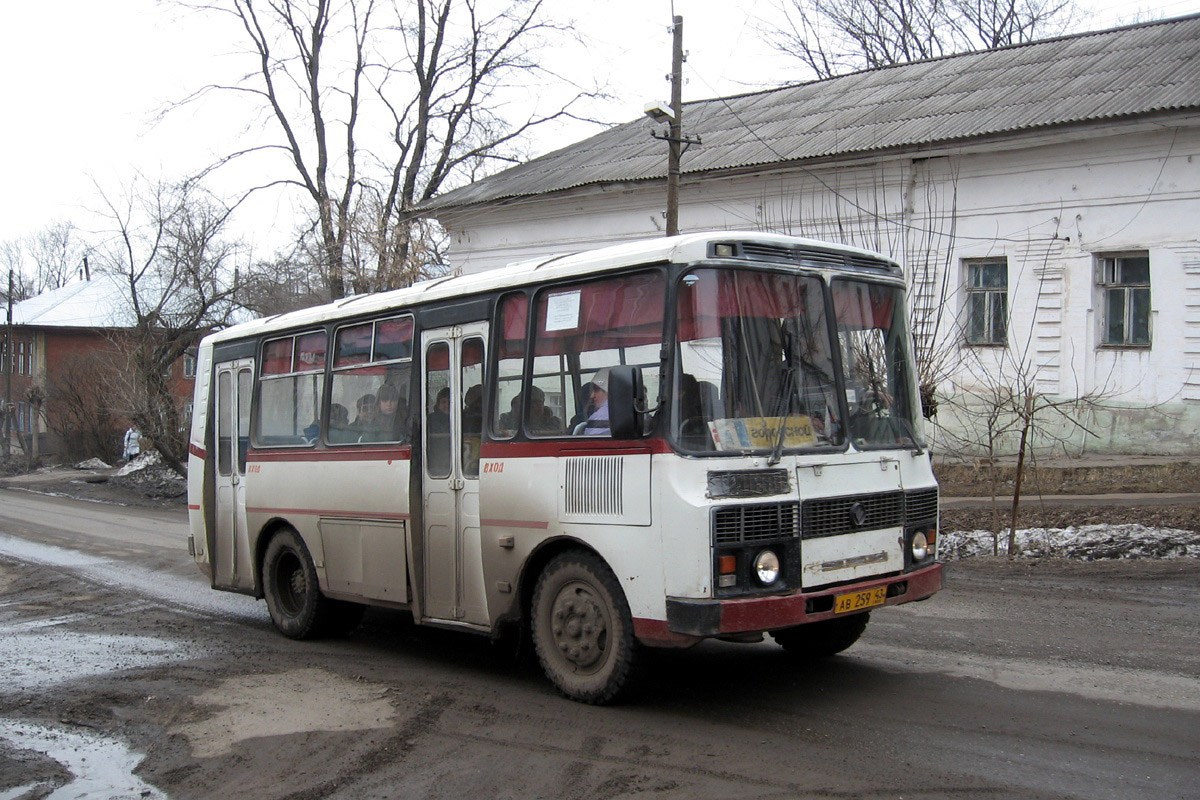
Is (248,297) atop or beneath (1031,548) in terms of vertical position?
atop

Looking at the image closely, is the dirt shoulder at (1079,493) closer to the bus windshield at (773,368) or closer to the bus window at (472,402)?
the bus windshield at (773,368)

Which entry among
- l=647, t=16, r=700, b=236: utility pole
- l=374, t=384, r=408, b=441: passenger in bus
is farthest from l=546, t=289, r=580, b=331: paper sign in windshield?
l=647, t=16, r=700, b=236: utility pole

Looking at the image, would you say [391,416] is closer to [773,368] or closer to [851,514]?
[773,368]

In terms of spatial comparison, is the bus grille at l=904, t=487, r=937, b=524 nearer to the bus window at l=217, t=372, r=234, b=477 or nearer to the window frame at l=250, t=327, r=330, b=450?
the window frame at l=250, t=327, r=330, b=450

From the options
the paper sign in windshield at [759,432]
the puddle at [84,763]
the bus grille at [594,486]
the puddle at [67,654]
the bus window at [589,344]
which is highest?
the bus window at [589,344]

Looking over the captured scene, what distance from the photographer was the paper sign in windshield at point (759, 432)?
5.89 meters

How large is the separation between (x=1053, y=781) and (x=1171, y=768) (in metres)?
0.59

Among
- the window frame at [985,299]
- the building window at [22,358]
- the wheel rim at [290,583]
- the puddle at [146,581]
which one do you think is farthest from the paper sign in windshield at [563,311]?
the building window at [22,358]

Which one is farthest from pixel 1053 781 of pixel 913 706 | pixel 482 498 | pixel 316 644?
pixel 316 644

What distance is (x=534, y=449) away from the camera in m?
6.78

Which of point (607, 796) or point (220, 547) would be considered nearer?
point (607, 796)

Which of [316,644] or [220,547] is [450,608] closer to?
[316,644]

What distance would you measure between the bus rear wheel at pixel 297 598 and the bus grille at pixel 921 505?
4.78m

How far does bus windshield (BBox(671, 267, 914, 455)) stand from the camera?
5.93 m
